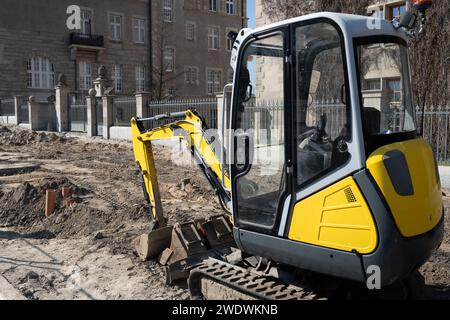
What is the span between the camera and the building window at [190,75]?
1857 inches

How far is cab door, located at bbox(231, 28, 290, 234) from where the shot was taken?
150 inches

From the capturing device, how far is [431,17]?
15094mm

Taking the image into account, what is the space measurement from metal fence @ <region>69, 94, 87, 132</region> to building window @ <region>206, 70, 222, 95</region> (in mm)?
23490

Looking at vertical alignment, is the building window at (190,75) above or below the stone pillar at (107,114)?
above

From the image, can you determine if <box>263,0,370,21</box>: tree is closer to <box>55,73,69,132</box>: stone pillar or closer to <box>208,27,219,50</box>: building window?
<box>55,73,69,132</box>: stone pillar

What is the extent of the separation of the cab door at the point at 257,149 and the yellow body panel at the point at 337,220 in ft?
0.83

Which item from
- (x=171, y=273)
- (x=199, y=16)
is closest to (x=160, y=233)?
(x=171, y=273)

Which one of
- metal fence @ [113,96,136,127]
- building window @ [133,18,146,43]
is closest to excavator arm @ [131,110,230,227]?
metal fence @ [113,96,136,127]

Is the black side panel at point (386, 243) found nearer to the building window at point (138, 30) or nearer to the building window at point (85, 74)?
the building window at point (85, 74)

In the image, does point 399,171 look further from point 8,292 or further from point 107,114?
point 107,114

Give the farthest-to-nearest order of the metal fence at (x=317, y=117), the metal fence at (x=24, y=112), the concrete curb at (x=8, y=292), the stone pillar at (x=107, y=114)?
1. the metal fence at (x=24, y=112)
2. the stone pillar at (x=107, y=114)
3. the concrete curb at (x=8, y=292)
4. the metal fence at (x=317, y=117)

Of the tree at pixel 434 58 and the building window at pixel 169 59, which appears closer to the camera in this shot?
the tree at pixel 434 58

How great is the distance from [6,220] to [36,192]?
83 centimetres

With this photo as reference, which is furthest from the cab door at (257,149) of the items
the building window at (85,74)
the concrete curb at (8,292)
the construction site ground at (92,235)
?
the building window at (85,74)
